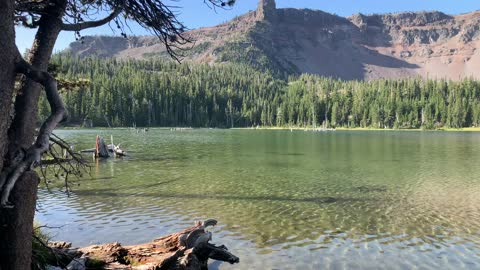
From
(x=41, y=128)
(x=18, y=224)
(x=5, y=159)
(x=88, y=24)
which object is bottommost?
(x=18, y=224)

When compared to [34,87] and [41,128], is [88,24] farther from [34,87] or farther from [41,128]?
[41,128]

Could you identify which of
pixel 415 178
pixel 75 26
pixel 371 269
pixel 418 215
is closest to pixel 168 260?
pixel 75 26

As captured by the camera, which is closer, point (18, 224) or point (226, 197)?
point (18, 224)

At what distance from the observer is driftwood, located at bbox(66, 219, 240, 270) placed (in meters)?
11.7

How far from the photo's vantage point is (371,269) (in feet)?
52.0

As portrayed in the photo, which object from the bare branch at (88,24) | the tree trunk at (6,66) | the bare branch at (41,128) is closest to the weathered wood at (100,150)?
the bare branch at (88,24)

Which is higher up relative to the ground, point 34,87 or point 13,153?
point 34,87

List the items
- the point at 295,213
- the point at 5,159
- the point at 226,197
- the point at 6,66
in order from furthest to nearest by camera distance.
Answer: the point at 226,197, the point at 295,213, the point at 5,159, the point at 6,66

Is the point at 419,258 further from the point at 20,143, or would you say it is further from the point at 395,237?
the point at 20,143

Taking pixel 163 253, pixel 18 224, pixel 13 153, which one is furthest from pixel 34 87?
pixel 163 253

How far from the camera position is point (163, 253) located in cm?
1270

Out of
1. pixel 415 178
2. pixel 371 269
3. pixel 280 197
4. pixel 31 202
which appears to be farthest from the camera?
pixel 415 178

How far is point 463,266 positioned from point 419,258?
1.55m

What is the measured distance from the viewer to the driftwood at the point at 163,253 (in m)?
11.7
